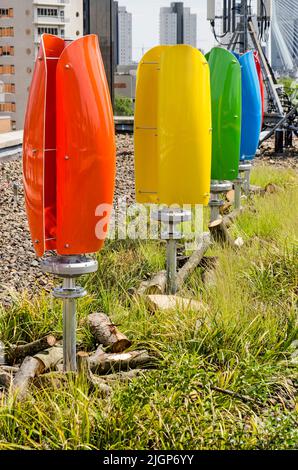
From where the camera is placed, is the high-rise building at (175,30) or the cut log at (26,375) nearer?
the cut log at (26,375)

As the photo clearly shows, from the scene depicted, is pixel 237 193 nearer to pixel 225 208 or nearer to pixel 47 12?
pixel 225 208

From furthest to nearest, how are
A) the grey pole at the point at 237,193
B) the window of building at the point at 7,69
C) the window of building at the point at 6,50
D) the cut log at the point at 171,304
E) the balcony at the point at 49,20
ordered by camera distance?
1. the window of building at the point at 7,69
2. the window of building at the point at 6,50
3. the balcony at the point at 49,20
4. the grey pole at the point at 237,193
5. the cut log at the point at 171,304

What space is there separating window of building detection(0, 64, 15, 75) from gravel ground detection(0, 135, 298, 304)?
5120cm

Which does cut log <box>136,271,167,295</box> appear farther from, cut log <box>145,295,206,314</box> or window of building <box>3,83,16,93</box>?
window of building <box>3,83,16,93</box>

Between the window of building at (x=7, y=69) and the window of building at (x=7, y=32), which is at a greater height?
the window of building at (x=7, y=32)

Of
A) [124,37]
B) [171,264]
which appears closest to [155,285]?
[171,264]

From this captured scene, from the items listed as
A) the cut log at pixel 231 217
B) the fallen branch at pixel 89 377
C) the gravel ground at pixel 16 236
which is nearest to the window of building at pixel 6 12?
the gravel ground at pixel 16 236

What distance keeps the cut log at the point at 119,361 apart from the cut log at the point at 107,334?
3.7 inches

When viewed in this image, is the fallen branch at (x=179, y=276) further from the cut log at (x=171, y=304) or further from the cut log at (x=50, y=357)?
the cut log at (x=50, y=357)

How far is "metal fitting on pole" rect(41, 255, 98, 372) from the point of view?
10.2 feet

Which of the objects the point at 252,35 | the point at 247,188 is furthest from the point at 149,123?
the point at 252,35

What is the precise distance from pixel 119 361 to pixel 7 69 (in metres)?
59.1

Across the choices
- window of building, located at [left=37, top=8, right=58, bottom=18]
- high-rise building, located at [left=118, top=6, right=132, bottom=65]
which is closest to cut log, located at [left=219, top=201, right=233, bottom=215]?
high-rise building, located at [left=118, top=6, right=132, bottom=65]

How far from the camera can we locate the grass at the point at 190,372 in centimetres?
267
